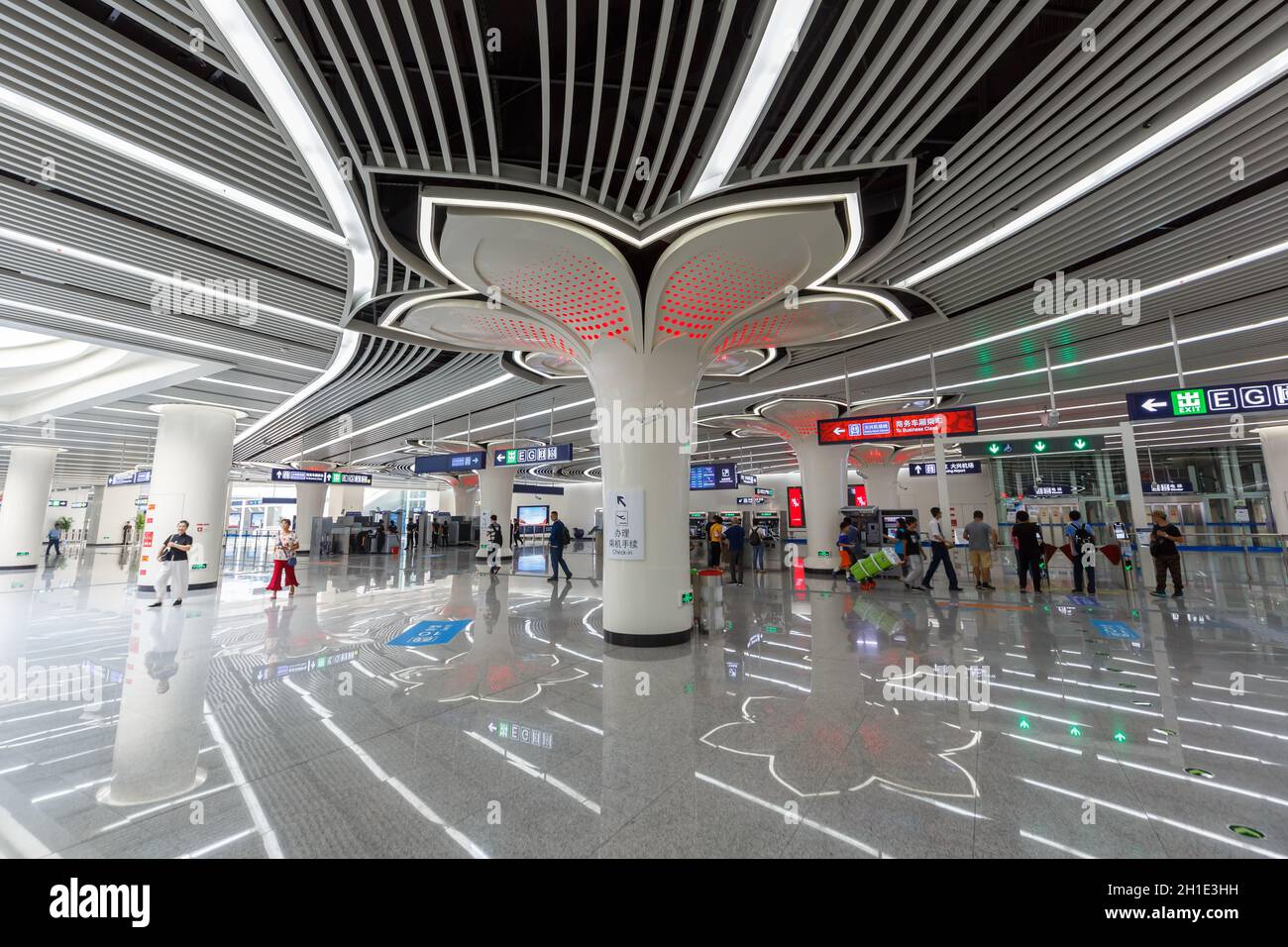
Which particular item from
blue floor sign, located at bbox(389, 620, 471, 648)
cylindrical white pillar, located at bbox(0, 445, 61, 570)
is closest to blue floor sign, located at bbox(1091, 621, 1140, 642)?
blue floor sign, located at bbox(389, 620, 471, 648)

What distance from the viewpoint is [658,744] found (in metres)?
3.25

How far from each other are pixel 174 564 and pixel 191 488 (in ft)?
9.84

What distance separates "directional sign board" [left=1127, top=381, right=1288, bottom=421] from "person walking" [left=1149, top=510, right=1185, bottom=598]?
2.04 meters

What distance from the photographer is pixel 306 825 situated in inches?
92.6

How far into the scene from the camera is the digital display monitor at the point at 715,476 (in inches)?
591

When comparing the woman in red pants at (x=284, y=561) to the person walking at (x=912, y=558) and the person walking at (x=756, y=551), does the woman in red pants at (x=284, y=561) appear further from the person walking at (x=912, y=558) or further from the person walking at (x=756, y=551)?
the person walking at (x=912, y=558)

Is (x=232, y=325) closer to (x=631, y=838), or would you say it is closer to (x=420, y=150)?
(x=420, y=150)

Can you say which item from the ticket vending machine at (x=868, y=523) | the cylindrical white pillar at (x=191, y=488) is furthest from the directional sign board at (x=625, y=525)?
the cylindrical white pillar at (x=191, y=488)

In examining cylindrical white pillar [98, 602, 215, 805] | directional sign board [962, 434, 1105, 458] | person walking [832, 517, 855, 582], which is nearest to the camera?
cylindrical white pillar [98, 602, 215, 805]

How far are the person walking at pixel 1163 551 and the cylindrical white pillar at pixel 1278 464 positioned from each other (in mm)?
10435

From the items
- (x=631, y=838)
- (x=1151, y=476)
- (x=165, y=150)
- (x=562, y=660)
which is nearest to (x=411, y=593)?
(x=562, y=660)

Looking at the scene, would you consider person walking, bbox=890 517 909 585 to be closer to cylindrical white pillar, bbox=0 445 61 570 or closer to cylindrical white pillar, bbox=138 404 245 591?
cylindrical white pillar, bbox=138 404 245 591

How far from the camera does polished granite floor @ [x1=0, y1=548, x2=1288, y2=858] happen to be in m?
2.27
